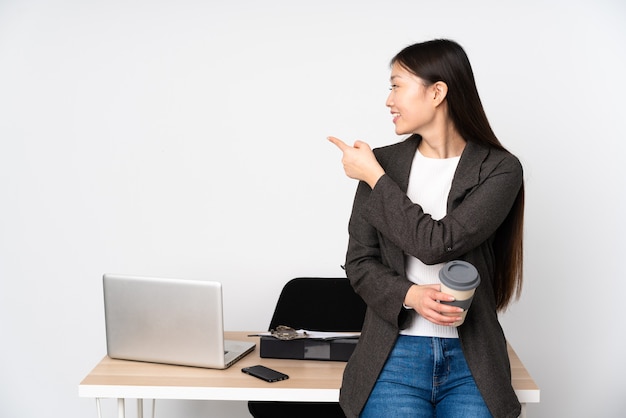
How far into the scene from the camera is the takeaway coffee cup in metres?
1.76

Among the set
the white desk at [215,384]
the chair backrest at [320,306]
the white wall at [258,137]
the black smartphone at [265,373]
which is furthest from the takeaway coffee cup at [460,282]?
the white wall at [258,137]

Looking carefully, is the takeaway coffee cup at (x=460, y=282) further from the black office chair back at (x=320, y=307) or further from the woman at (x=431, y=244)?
the black office chair back at (x=320, y=307)

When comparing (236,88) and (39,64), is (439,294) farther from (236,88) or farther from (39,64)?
(39,64)

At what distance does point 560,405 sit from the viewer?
3801 millimetres

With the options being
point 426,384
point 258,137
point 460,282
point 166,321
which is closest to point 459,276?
point 460,282

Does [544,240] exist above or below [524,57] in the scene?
below

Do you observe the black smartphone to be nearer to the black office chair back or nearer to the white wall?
the black office chair back

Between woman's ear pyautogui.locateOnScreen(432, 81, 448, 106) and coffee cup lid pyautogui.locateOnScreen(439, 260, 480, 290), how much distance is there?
1.37 feet

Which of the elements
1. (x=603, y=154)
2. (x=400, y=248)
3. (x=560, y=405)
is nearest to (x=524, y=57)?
(x=603, y=154)

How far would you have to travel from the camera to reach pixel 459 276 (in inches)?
70.2

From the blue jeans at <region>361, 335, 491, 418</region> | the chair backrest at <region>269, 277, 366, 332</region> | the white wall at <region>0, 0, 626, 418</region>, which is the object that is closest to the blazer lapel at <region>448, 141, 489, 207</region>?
the blue jeans at <region>361, 335, 491, 418</region>

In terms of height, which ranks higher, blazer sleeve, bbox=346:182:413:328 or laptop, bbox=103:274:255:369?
blazer sleeve, bbox=346:182:413:328

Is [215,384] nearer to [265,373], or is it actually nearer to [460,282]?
[265,373]

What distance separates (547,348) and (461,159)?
2.05m
